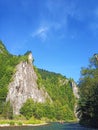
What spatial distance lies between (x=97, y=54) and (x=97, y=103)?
17554mm

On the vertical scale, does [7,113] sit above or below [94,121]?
above

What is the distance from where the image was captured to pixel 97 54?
410 ft

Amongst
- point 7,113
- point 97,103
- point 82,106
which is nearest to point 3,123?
point 82,106

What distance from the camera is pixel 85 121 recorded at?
139m

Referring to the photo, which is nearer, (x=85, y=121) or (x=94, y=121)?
(x=94, y=121)

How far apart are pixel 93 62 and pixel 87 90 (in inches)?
401

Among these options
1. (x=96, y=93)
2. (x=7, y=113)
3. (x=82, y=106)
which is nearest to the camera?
(x=96, y=93)

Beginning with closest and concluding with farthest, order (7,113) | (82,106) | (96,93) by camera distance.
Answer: (96,93) → (82,106) → (7,113)

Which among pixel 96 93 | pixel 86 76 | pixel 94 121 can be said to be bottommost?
pixel 94 121

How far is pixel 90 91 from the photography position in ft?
417

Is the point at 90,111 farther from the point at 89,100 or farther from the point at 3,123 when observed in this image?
the point at 3,123

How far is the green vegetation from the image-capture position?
393 ft

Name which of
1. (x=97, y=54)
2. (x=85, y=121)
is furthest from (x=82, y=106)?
(x=97, y=54)

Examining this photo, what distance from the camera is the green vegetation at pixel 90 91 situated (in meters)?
120
